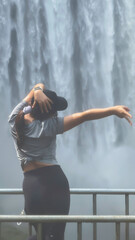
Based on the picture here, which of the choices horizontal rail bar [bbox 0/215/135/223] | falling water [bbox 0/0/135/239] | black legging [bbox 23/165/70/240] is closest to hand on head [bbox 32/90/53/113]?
black legging [bbox 23/165/70/240]

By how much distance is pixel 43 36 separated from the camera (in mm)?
16672

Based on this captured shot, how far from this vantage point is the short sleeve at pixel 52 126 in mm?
2600

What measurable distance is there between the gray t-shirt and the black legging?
0.27ft

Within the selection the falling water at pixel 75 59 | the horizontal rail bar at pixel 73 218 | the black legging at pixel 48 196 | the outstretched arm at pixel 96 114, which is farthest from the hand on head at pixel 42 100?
the falling water at pixel 75 59

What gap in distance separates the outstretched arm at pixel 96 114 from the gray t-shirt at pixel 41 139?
0.06 meters

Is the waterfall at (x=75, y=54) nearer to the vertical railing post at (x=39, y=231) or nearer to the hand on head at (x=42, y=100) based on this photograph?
the hand on head at (x=42, y=100)

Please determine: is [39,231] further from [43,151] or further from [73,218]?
[43,151]

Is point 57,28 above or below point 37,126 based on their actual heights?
above

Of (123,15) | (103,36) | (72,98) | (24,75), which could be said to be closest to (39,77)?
(24,75)

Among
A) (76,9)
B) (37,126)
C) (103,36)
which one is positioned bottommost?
(37,126)

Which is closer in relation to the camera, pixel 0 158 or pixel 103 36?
pixel 103 36

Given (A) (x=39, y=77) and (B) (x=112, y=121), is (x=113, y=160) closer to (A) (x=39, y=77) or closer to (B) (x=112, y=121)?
(B) (x=112, y=121)

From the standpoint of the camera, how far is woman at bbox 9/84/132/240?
8.32 feet

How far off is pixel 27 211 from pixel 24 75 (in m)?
14.2
